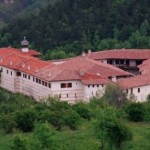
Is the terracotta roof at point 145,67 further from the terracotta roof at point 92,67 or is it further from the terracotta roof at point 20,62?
the terracotta roof at point 20,62

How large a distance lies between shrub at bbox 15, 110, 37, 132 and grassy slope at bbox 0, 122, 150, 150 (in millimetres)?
941

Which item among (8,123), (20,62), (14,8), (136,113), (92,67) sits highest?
(14,8)

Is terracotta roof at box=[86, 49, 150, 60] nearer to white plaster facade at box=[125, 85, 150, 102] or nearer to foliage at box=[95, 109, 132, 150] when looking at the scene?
white plaster facade at box=[125, 85, 150, 102]

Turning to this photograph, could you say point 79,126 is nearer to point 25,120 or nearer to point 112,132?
point 25,120

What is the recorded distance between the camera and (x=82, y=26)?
243ft

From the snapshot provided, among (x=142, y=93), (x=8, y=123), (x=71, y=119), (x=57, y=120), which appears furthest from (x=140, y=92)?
(x=8, y=123)

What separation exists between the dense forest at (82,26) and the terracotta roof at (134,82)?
20305mm

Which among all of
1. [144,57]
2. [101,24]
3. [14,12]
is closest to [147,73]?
[144,57]

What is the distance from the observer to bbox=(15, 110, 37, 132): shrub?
33.4 m

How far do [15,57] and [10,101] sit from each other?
7.94m

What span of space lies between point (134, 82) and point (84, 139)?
16.1 meters

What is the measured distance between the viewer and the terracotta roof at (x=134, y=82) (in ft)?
149

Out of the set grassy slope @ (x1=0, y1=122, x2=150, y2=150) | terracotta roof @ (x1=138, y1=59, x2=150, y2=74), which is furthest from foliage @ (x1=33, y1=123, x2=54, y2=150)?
terracotta roof @ (x1=138, y1=59, x2=150, y2=74)

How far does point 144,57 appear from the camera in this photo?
181 ft
